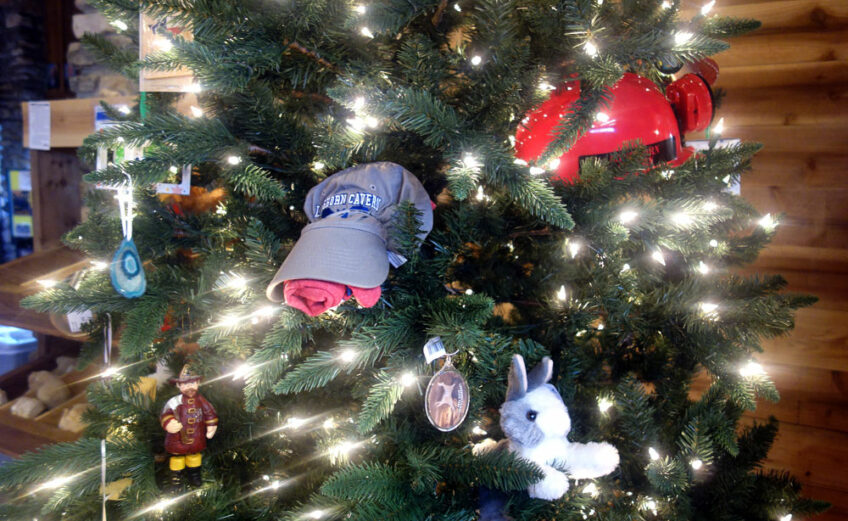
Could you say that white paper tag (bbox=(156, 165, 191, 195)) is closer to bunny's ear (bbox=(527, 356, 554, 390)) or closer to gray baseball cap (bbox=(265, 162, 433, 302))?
gray baseball cap (bbox=(265, 162, 433, 302))

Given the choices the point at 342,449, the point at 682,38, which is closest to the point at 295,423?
the point at 342,449

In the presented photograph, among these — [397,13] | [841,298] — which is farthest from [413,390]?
[841,298]

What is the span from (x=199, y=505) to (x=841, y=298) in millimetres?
1604

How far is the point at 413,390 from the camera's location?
697mm

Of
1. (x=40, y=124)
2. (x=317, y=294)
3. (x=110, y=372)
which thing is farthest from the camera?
(x=40, y=124)

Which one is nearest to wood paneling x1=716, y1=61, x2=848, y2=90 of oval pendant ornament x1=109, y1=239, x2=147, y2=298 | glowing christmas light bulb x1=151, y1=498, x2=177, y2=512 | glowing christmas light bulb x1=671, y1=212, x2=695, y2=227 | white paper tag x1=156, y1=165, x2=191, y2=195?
glowing christmas light bulb x1=671, y1=212, x2=695, y2=227

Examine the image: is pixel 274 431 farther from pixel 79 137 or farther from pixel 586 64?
pixel 79 137

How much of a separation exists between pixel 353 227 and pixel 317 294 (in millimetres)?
95

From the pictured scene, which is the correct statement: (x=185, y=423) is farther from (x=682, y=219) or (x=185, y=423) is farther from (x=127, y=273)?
(x=682, y=219)

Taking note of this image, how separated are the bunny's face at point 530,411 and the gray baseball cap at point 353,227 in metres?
0.23

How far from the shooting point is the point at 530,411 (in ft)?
2.14

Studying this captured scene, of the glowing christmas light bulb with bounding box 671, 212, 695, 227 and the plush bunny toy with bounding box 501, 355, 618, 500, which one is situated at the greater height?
the glowing christmas light bulb with bounding box 671, 212, 695, 227

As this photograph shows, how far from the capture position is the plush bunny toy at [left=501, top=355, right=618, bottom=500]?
64 cm

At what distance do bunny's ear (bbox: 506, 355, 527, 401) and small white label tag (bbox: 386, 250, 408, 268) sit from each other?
0.19 meters
